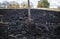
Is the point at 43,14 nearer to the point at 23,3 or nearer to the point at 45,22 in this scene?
the point at 45,22

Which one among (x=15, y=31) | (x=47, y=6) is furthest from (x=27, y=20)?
(x=47, y=6)

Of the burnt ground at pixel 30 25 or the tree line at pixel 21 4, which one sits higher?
the tree line at pixel 21 4

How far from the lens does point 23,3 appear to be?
66.7 inches

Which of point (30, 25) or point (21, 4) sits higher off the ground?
point (21, 4)

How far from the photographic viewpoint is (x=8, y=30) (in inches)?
65.5

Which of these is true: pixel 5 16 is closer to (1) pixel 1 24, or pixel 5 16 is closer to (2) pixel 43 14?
(1) pixel 1 24

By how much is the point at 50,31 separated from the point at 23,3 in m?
0.60

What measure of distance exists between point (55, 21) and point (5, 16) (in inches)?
30.5

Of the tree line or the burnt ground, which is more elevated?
the tree line

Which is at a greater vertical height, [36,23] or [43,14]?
[43,14]

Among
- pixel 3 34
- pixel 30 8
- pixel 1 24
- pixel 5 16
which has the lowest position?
pixel 3 34

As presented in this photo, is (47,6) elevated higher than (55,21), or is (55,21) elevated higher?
(47,6)

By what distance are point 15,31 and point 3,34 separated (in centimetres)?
18

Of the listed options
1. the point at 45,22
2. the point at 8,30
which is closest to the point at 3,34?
the point at 8,30
